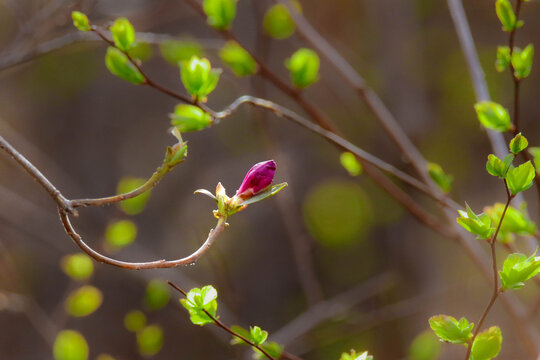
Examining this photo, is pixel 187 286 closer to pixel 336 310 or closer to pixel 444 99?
pixel 336 310

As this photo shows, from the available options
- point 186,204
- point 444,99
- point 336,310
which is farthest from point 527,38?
point 186,204

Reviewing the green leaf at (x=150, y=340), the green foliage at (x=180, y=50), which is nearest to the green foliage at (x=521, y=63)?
the green foliage at (x=180, y=50)

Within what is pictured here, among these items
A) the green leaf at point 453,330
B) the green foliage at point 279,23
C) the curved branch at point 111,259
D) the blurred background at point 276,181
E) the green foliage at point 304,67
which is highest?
the blurred background at point 276,181

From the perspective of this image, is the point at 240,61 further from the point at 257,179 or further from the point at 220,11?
the point at 257,179

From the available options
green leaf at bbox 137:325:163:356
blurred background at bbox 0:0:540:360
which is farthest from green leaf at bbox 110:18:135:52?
blurred background at bbox 0:0:540:360

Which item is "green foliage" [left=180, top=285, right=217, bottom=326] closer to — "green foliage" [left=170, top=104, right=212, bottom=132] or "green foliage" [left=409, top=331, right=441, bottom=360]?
"green foliage" [left=170, top=104, right=212, bottom=132]

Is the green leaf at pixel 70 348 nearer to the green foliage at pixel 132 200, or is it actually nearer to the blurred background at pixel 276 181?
the green foliage at pixel 132 200
